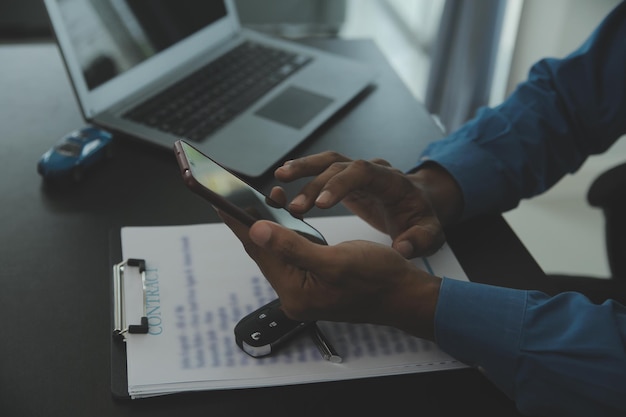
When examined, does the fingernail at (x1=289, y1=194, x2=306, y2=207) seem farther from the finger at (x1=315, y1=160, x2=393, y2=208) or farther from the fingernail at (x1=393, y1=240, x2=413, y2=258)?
the fingernail at (x1=393, y1=240, x2=413, y2=258)

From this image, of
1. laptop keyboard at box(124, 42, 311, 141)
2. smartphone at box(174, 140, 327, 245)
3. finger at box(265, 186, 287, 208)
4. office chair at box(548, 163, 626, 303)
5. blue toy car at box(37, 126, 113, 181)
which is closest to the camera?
smartphone at box(174, 140, 327, 245)

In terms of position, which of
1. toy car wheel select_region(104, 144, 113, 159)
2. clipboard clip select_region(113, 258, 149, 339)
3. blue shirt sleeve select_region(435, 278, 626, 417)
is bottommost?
blue shirt sleeve select_region(435, 278, 626, 417)

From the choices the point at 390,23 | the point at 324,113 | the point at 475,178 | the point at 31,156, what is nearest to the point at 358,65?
the point at 324,113

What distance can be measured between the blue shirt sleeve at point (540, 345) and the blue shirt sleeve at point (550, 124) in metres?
0.25

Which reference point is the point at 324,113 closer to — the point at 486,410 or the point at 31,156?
the point at 31,156

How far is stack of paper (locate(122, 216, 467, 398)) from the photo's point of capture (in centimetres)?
60

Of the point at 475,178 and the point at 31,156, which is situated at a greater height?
the point at 31,156

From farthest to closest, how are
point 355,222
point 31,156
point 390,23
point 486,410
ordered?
point 390,23 → point 31,156 → point 355,222 → point 486,410

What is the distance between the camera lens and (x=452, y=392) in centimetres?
61

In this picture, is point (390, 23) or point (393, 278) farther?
point (390, 23)

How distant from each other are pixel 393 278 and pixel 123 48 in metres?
0.58

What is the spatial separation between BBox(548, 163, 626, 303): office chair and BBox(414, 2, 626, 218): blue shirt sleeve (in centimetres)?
15

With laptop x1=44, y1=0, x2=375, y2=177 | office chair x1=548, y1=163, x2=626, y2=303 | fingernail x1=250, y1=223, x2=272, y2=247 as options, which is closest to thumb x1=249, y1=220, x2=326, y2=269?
fingernail x1=250, y1=223, x2=272, y2=247

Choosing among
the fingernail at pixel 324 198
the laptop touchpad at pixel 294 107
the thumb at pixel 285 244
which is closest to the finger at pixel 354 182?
the fingernail at pixel 324 198
